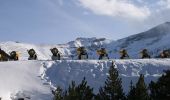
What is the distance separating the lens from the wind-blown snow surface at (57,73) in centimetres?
5487

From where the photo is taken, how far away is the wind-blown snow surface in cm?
5487

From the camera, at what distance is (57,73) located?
61.6m

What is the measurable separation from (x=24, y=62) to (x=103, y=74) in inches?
369

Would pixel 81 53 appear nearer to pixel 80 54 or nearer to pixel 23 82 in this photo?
pixel 80 54

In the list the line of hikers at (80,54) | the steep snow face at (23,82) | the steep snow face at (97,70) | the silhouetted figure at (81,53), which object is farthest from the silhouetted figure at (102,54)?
the steep snow face at (23,82)

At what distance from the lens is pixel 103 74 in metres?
61.0

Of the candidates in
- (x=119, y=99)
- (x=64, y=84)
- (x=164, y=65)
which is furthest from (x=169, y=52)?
(x=119, y=99)

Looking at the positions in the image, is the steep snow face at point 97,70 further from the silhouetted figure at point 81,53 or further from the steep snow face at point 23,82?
the silhouetted figure at point 81,53

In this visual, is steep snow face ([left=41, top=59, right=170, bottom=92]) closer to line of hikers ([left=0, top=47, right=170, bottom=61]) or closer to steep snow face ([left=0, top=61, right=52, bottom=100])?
steep snow face ([left=0, top=61, right=52, bottom=100])

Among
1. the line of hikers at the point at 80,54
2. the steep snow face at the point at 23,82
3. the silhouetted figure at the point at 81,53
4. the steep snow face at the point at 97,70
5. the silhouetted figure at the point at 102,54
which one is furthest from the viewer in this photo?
the line of hikers at the point at 80,54

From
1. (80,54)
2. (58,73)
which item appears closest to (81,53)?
(80,54)

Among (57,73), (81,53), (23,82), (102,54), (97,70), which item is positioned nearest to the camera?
(23,82)

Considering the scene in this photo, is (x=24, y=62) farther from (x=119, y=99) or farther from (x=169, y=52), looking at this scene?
(x=119, y=99)

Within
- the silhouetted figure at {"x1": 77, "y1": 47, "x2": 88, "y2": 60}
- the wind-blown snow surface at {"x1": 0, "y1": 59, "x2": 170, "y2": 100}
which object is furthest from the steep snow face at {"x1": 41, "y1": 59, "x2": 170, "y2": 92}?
the silhouetted figure at {"x1": 77, "y1": 47, "x2": 88, "y2": 60}
